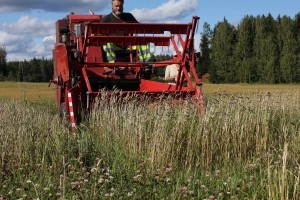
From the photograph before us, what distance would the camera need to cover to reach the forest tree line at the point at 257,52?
62094 mm

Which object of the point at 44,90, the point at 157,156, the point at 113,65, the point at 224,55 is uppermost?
the point at 224,55

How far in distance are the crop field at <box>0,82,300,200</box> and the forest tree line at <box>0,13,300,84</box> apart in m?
54.9

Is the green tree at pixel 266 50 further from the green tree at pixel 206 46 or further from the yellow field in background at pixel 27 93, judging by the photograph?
the yellow field in background at pixel 27 93

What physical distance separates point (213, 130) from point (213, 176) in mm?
1031

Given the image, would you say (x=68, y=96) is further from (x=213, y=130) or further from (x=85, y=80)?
(x=213, y=130)

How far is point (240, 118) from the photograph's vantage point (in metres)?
5.89

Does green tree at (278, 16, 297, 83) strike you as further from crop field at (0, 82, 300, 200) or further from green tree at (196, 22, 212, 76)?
crop field at (0, 82, 300, 200)

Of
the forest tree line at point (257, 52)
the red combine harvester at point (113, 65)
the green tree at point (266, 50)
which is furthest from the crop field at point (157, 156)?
the green tree at point (266, 50)

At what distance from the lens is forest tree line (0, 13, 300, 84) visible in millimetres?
62094

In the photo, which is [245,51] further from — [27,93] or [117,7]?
[117,7]

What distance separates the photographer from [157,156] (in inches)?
195

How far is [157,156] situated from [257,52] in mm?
63603

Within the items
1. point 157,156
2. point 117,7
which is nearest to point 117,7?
point 117,7

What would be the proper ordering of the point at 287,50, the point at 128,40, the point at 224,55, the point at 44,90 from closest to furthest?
1. the point at 128,40
2. the point at 44,90
3. the point at 287,50
4. the point at 224,55
